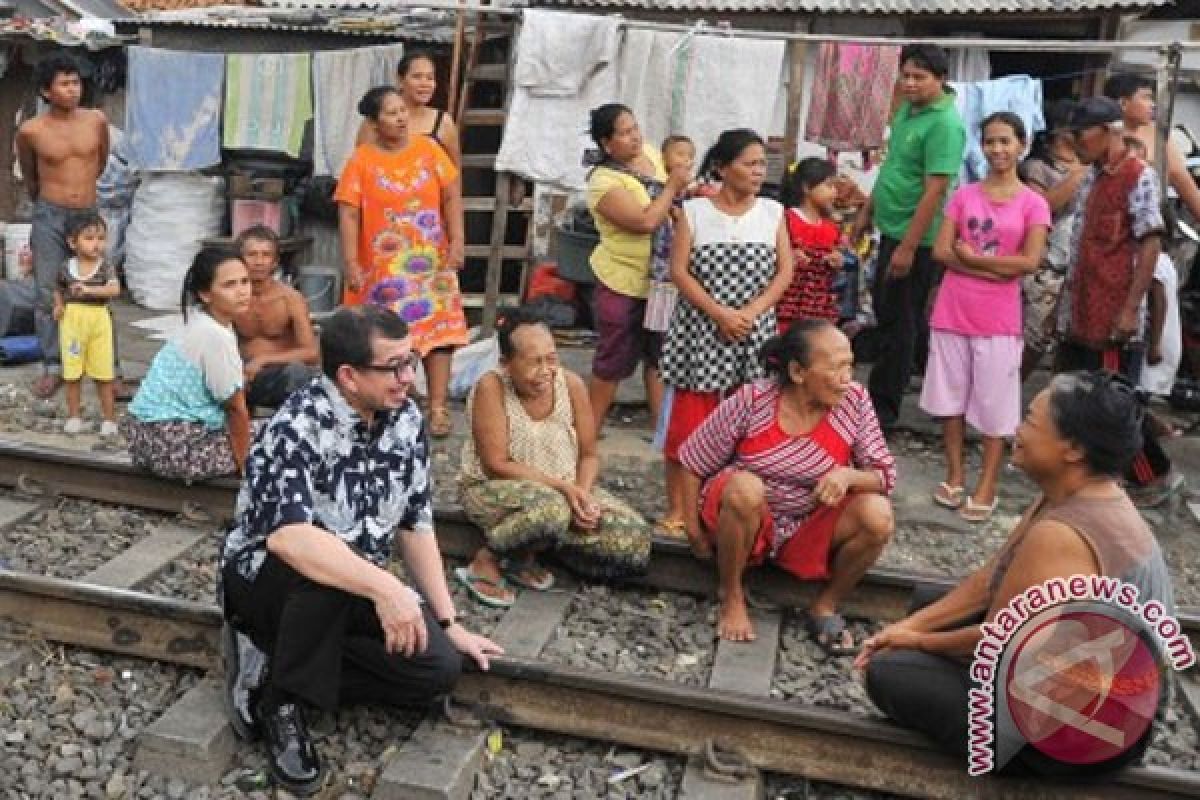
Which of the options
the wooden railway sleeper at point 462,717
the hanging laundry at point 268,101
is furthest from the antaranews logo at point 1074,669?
the hanging laundry at point 268,101

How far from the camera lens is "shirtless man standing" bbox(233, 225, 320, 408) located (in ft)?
20.6

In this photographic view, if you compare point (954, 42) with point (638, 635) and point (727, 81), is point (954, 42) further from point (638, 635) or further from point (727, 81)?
point (638, 635)

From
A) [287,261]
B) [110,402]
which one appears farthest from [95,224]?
[287,261]

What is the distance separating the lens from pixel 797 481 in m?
4.64

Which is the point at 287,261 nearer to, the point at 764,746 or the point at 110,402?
the point at 110,402

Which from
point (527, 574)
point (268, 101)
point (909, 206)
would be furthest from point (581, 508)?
point (268, 101)

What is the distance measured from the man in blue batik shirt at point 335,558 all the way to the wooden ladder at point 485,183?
5.69 meters

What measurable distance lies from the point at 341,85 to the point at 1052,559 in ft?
27.3

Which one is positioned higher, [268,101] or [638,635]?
[268,101]

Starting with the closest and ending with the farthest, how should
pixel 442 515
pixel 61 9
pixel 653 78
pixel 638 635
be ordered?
pixel 638 635 → pixel 442 515 → pixel 653 78 → pixel 61 9

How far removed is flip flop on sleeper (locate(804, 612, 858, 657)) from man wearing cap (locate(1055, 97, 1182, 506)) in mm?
2600

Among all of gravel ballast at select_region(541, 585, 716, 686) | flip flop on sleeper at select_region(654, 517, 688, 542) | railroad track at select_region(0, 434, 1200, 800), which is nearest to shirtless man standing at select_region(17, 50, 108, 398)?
railroad track at select_region(0, 434, 1200, 800)

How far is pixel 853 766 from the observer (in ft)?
12.6

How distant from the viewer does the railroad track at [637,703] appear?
3764mm
